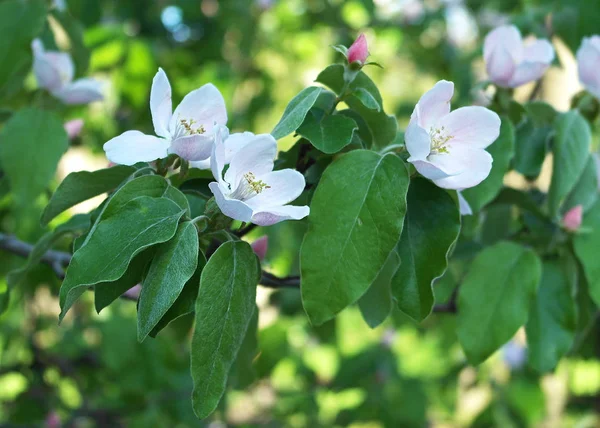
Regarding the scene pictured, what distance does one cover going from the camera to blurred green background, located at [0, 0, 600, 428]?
191 cm

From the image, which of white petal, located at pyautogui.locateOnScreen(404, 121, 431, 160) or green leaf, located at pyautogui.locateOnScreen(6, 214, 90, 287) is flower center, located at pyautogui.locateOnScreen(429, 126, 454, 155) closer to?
white petal, located at pyautogui.locateOnScreen(404, 121, 431, 160)

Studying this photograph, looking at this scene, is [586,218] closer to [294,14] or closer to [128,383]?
[128,383]

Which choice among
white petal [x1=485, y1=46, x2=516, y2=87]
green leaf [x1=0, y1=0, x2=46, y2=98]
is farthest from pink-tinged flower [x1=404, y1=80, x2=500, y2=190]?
green leaf [x1=0, y1=0, x2=46, y2=98]

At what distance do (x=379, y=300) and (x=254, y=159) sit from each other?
25cm

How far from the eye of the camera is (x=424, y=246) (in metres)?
0.78

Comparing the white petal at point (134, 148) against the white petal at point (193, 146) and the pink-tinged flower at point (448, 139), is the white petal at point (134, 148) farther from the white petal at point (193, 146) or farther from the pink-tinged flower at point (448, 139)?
the pink-tinged flower at point (448, 139)

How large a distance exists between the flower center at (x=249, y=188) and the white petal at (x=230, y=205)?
58 mm

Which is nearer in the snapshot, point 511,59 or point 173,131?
point 173,131

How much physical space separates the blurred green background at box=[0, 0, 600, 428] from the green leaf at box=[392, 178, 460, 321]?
0.40m

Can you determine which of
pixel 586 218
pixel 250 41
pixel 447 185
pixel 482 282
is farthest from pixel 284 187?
pixel 250 41

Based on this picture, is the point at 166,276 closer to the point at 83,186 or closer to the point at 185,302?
the point at 185,302

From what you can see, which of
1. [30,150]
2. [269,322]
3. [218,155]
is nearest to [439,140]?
[218,155]

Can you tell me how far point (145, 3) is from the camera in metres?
2.87

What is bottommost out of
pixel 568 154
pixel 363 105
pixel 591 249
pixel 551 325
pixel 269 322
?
pixel 269 322
